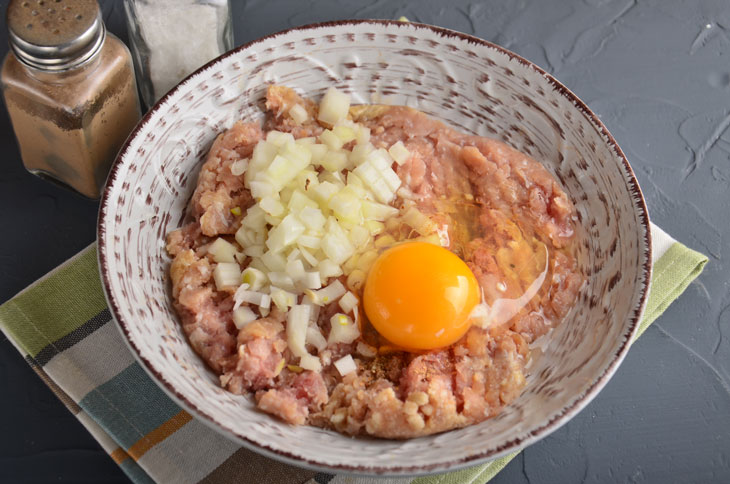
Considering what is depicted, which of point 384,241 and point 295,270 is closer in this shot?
point 295,270

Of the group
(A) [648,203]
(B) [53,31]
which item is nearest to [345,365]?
(B) [53,31]

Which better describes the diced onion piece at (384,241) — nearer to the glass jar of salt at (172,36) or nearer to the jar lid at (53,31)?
the glass jar of salt at (172,36)

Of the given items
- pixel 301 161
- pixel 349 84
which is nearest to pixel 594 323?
pixel 301 161

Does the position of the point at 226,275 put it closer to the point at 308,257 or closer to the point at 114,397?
the point at 308,257

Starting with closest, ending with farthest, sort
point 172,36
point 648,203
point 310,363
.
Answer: point 310,363 → point 172,36 → point 648,203

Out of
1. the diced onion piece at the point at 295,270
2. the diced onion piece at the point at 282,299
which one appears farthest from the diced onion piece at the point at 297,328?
the diced onion piece at the point at 295,270

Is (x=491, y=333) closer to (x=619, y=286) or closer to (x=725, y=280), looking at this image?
(x=619, y=286)
